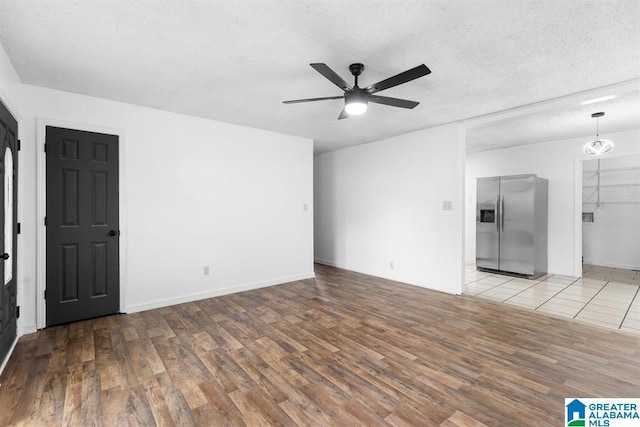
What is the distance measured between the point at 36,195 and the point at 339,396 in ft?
11.6

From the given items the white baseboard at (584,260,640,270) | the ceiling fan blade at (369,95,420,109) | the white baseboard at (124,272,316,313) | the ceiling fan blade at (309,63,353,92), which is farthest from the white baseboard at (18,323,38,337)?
the white baseboard at (584,260,640,270)

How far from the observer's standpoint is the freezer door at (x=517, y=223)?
5.30 meters

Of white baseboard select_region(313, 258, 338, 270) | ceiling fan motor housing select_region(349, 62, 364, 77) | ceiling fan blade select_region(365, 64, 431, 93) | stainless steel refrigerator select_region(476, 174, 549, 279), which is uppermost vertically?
ceiling fan motor housing select_region(349, 62, 364, 77)

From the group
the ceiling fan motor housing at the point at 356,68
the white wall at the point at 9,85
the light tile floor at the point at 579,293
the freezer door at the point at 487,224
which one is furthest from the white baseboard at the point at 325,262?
the white wall at the point at 9,85

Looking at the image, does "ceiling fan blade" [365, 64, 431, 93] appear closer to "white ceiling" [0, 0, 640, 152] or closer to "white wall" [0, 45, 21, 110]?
"white ceiling" [0, 0, 640, 152]

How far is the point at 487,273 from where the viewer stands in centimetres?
582

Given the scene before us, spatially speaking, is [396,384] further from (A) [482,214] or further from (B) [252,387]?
(A) [482,214]

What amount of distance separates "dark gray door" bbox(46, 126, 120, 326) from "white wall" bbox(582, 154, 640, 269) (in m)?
8.67

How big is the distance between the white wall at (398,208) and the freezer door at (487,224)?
6.30 feet

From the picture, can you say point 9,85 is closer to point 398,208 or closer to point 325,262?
point 398,208

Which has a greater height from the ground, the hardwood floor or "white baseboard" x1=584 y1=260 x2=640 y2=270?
"white baseboard" x1=584 y1=260 x2=640 y2=270

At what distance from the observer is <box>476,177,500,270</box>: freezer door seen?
227 inches


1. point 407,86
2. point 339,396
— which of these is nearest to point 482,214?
point 407,86

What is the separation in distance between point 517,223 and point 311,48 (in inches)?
198
